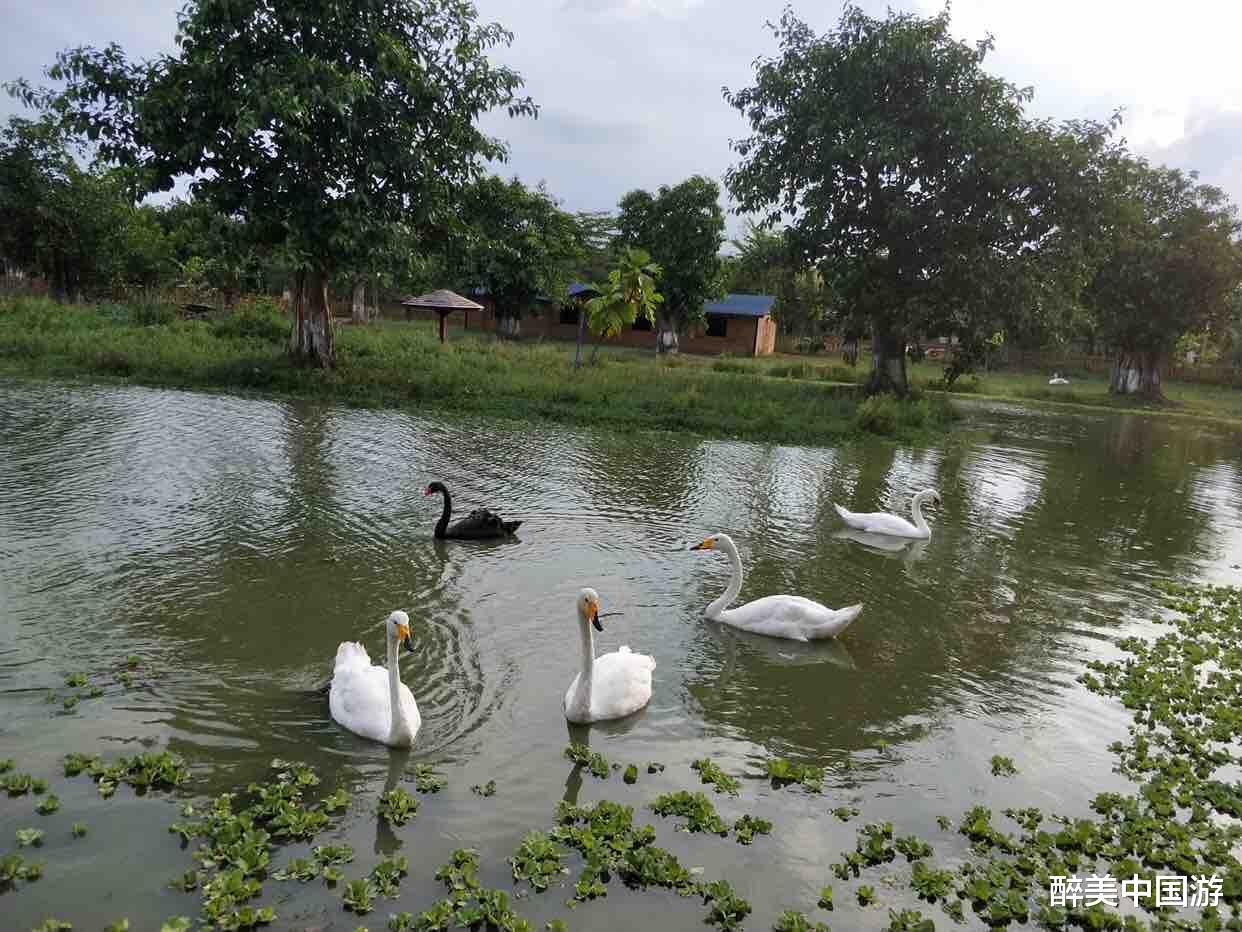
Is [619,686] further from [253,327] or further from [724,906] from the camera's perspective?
[253,327]

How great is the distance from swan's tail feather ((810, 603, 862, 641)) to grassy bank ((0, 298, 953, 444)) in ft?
41.2

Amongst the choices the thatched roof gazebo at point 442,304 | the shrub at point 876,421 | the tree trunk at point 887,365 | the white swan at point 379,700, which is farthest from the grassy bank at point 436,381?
the white swan at point 379,700

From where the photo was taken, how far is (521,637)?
8.77 m

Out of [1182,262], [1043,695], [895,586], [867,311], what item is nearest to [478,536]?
[895,586]

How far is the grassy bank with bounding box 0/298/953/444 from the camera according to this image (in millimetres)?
22422

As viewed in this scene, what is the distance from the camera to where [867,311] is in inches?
1168

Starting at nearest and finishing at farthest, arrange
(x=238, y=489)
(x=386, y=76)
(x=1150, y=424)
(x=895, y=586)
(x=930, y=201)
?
1. (x=895, y=586)
2. (x=238, y=489)
3. (x=386, y=76)
4. (x=930, y=201)
5. (x=1150, y=424)

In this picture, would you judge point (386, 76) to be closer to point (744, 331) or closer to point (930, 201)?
point (930, 201)

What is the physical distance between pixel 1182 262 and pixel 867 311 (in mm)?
21220

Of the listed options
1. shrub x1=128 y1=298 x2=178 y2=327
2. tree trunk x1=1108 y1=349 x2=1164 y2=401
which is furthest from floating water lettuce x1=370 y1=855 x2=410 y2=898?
tree trunk x1=1108 y1=349 x2=1164 y2=401

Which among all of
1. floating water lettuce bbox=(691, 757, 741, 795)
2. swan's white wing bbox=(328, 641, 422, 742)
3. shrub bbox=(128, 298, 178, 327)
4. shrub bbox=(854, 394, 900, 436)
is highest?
shrub bbox=(128, 298, 178, 327)

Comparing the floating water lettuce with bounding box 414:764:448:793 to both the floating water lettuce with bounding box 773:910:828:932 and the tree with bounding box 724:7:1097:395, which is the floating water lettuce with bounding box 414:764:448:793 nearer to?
the floating water lettuce with bounding box 773:910:828:932

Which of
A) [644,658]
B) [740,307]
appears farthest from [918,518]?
[740,307]

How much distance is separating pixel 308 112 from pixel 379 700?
59.3ft
